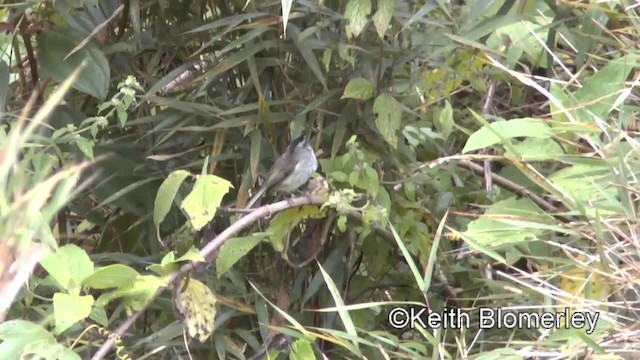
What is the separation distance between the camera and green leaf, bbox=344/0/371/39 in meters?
2.14

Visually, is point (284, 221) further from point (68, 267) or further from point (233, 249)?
point (68, 267)

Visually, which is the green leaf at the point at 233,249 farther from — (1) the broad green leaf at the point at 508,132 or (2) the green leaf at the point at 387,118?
(1) the broad green leaf at the point at 508,132

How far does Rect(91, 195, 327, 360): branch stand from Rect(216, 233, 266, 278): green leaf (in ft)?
0.31

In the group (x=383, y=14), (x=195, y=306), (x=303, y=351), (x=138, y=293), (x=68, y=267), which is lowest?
(x=303, y=351)

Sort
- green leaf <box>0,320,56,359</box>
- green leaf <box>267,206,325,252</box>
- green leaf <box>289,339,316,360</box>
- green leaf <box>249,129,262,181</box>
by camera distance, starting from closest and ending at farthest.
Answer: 1. green leaf <box>0,320,56,359</box>
2. green leaf <box>289,339,316,360</box>
3. green leaf <box>267,206,325,252</box>
4. green leaf <box>249,129,262,181</box>

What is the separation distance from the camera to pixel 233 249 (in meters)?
2.17

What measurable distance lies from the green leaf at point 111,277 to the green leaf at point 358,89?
2.49ft

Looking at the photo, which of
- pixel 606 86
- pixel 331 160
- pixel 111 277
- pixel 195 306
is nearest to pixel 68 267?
pixel 111 277

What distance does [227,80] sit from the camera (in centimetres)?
260

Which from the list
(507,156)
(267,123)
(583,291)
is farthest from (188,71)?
(583,291)

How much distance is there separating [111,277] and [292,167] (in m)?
0.85

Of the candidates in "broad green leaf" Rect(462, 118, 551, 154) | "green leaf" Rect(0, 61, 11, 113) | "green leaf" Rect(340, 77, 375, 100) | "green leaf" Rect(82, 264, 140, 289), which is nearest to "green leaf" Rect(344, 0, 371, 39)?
"green leaf" Rect(340, 77, 375, 100)

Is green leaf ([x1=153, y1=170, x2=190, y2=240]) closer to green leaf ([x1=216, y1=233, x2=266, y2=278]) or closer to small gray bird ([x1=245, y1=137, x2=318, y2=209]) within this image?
green leaf ([x1=216, y1=233, x2=266, y2=278])

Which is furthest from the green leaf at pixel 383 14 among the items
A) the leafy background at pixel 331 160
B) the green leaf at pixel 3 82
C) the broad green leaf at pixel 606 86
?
the green leaf at pixel 3 82
